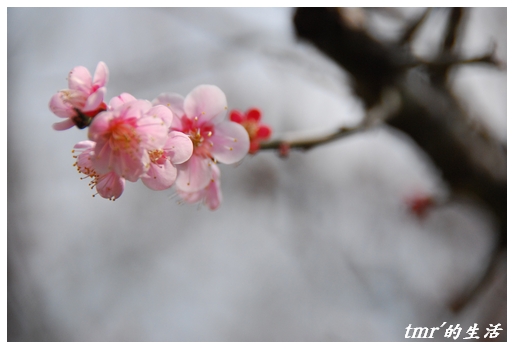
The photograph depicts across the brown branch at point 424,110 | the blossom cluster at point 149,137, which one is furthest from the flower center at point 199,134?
the brown branch at point 424,110

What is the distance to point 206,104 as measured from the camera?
0.90 metres

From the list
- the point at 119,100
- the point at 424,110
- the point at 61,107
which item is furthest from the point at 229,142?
the point at 424,110

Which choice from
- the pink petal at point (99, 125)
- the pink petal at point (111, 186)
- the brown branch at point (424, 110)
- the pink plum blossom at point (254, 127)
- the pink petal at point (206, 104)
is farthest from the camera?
the brown branch at point (424, 110)

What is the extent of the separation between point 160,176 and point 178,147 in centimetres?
8

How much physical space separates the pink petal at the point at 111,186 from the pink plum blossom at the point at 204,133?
0.45 feet

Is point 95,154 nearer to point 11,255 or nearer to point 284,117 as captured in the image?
point 11,255

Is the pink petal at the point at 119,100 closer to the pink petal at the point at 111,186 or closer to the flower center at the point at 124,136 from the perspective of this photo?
the flower center at the point at 124,136

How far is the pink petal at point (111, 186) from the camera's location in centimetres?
77

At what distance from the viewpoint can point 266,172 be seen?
13.3ft

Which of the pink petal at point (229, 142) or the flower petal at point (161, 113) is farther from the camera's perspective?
the pink petal at point (229, 142)

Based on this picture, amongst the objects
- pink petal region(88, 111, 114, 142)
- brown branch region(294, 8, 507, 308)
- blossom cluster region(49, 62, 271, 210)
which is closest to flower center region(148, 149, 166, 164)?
blossom cluster region(49, 62, 271, 210)

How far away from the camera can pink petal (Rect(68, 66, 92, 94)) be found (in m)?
0.74

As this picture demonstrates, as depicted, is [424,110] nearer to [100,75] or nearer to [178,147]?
[178,147]

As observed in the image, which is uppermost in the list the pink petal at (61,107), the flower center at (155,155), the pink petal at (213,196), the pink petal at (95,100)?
the pink petal at (95,100)
